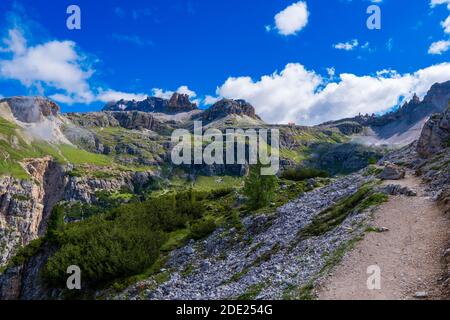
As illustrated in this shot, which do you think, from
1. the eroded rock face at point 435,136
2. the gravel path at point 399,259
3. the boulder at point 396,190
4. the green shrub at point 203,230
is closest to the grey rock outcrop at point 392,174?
the boulder at point 396,190

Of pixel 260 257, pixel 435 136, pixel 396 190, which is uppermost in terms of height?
pixel 435 136

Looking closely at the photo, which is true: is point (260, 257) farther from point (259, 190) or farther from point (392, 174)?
point (259, 190)

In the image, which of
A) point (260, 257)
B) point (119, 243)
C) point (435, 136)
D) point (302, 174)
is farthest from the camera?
point (302, 174)

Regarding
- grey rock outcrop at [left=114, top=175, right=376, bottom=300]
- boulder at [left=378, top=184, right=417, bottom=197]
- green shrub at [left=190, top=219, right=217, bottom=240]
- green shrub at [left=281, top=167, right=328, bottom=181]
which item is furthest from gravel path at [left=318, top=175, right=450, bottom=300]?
green shrub at [left=281, top=167, right=328, bottom=181]

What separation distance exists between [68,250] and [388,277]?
49.0 metres

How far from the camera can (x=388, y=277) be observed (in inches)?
846

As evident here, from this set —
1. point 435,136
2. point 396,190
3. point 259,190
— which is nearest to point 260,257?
point 396,190

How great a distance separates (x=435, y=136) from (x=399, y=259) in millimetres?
40688

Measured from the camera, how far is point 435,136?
188 ft

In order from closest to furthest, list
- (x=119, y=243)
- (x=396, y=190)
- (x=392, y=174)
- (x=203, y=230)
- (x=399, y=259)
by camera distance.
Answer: (x=399, y=259) → (x=396, y=190) → (x=392, y=174) → (x=119, y=243) → (x=203, y=230)

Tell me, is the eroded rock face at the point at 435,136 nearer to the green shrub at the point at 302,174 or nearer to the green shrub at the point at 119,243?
the green shrub at the point at 302,174

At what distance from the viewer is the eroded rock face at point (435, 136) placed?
55828 millimetres
